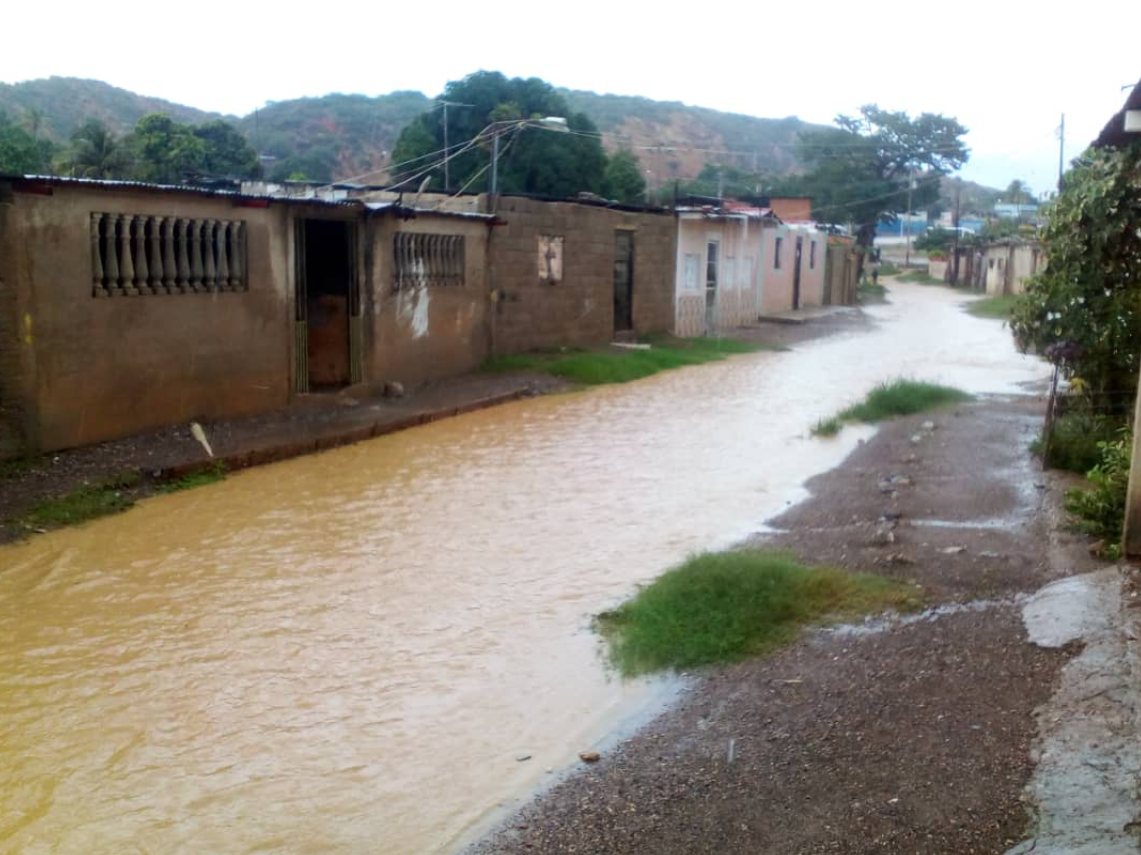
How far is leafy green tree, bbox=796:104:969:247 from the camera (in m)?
66.1

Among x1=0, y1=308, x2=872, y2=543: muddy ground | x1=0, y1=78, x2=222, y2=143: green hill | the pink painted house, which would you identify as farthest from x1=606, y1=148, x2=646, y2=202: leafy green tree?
x1=0, y1=78, x2=222, y2=143: green hill

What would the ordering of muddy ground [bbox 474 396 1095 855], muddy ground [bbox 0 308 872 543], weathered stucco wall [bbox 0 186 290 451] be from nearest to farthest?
muddy ground [bbox 474 396 1095 855]
muddy ground [bbox 0 308 872 543]
weathered stucco wall [bbox 0 186 290 451]

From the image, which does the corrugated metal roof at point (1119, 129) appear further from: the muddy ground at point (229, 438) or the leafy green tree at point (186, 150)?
the leafy green tree at point (186, 150)

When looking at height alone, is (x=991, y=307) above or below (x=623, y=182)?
below

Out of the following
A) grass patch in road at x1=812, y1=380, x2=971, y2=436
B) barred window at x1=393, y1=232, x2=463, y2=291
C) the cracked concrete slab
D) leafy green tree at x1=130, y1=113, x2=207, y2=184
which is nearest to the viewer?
the cracked concrete slab

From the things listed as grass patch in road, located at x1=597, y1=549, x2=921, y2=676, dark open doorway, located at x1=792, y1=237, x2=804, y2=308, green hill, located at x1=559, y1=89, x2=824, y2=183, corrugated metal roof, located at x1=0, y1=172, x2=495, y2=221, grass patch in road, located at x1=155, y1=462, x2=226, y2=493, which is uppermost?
green hill, located at x1=559, y1=89, x2=824, y2=183

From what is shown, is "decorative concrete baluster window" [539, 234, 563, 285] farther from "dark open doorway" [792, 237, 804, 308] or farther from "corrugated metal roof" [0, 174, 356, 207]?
"dark open doorway" [792, 237, 804, 308]

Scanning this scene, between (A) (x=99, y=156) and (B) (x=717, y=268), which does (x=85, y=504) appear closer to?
(B) (x=717, y=268)

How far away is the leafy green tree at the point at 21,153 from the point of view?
2755 cm

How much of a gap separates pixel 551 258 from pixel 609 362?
2.31 meters

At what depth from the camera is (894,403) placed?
15234mm

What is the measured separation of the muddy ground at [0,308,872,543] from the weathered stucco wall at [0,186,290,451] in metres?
0.21

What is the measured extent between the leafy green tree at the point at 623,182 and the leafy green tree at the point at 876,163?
28.2 metres

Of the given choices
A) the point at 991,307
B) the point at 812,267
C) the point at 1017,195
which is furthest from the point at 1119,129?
the point at 1017,195
